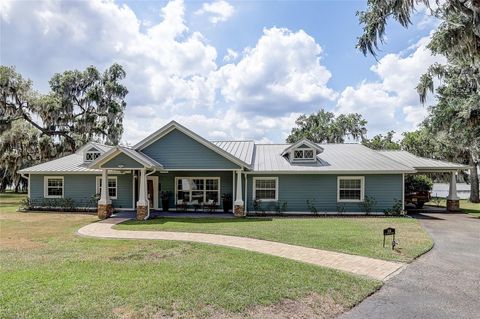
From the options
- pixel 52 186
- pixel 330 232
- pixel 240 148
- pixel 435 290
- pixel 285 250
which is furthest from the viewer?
pixel 240 148

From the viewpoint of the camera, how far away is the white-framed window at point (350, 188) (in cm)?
1925

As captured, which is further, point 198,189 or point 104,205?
point 198,189

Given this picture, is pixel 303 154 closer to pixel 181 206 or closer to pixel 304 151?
pixel 304 151

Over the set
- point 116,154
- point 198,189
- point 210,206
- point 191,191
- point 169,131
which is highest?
point 169,131

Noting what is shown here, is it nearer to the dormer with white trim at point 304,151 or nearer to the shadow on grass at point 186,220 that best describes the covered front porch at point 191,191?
the shadow on grass at point 186,220

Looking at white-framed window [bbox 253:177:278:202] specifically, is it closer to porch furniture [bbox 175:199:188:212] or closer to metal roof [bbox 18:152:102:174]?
porch furniture [bbox 175:199:188:212]

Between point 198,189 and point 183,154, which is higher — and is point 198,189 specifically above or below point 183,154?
below

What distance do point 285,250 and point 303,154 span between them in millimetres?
11410

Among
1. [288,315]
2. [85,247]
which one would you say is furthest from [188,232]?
[288,315]

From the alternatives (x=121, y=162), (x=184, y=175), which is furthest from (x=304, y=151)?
(x=121, y=162)

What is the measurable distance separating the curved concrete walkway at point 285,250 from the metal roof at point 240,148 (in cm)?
783

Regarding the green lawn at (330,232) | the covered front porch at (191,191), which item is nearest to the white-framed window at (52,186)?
the covered front porch at (191,191)

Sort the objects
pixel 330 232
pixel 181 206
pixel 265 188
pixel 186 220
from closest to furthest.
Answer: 1. pixel 330 232
2. pixel 186 220
3. pixel 265 188
4. pixel 181 206

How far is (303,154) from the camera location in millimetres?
20734
